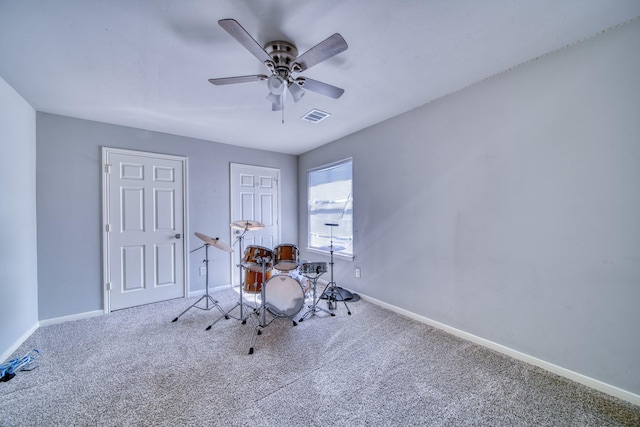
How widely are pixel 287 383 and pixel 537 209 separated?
239 centimetres

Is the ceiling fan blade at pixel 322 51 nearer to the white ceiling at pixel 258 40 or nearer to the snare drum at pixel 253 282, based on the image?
the white ceiling at pixel 258 40

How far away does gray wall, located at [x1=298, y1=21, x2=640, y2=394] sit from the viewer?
163 cm

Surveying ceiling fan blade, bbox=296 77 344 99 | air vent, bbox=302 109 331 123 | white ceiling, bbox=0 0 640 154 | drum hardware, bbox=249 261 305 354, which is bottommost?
drum hardware, bbox=249 261 305 354

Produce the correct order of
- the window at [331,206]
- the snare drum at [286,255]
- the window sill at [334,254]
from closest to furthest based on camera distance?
the snare drum at [286,255] < the window sill at [334,254] < the window at [331,206]

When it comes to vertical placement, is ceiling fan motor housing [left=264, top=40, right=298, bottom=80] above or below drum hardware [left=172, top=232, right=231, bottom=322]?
above

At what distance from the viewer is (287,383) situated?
6.01 feet

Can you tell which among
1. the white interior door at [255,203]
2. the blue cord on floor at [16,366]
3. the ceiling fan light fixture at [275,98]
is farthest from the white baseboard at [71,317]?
the ceiling fan light fixture at [275,98]

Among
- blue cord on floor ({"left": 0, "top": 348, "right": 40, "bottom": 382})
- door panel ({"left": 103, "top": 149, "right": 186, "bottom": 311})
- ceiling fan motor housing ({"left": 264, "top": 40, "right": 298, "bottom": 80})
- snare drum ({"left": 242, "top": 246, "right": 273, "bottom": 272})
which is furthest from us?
door panel ({"left": 103, "top": 149, "right": 186, "bottom": 311})

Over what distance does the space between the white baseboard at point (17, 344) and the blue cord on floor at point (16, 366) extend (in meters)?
0.09

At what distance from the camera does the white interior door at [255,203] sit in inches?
162

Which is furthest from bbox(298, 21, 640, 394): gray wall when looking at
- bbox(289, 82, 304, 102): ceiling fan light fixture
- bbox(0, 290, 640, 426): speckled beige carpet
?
bbox(289, 82, 304, 102): ceiling fan light fixture

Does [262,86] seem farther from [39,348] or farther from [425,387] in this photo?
[39,348]

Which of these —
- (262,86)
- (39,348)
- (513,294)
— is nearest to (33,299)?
(39,348)

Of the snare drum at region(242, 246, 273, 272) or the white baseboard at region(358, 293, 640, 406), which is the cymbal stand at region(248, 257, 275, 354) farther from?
the white baseboard at region(358, 293, 640, 406)
